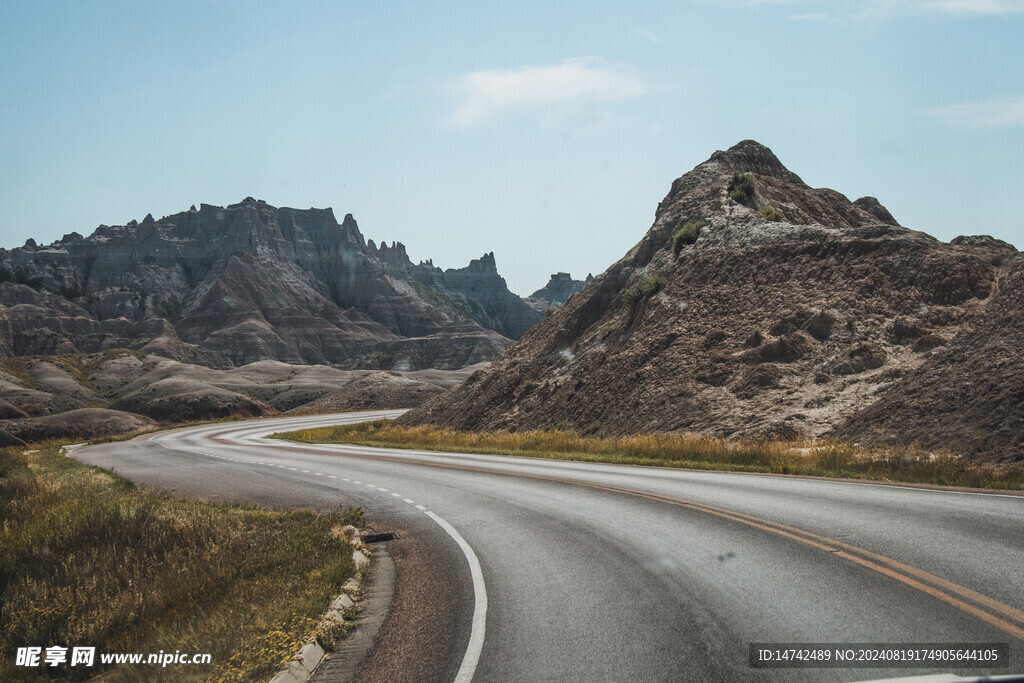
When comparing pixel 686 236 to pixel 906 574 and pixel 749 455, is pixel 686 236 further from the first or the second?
pixel 906 574

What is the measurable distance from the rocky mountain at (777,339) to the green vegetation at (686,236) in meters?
0.08

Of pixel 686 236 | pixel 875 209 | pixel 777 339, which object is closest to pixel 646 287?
pixel 686 236

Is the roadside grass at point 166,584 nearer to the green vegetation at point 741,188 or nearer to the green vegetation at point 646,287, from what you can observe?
the green vegetation at point 646,287

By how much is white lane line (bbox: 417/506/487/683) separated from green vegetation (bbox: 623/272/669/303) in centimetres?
2917

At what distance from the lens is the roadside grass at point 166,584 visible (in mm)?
6207

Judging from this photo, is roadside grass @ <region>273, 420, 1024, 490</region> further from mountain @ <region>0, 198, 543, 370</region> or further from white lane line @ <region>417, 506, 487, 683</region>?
mountain @ <region>0, 198, 543, 370</region>

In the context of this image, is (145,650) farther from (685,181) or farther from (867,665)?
(685,181)

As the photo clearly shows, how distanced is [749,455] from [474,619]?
48.6 ft

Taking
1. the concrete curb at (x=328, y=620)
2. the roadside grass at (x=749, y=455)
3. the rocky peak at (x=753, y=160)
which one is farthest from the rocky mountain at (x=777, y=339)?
the concrete curb at (x=328, y=620)

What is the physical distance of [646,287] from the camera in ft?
125

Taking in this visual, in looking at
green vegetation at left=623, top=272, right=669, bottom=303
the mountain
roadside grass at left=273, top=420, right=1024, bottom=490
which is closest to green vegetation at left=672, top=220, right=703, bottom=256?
green vegetation at left=623, top=272, right=669, bottom=303

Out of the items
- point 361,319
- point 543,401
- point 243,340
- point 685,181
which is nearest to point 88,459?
point 543,401

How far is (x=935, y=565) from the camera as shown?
725 centimetres

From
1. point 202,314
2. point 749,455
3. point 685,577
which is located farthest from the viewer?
point 202,314
